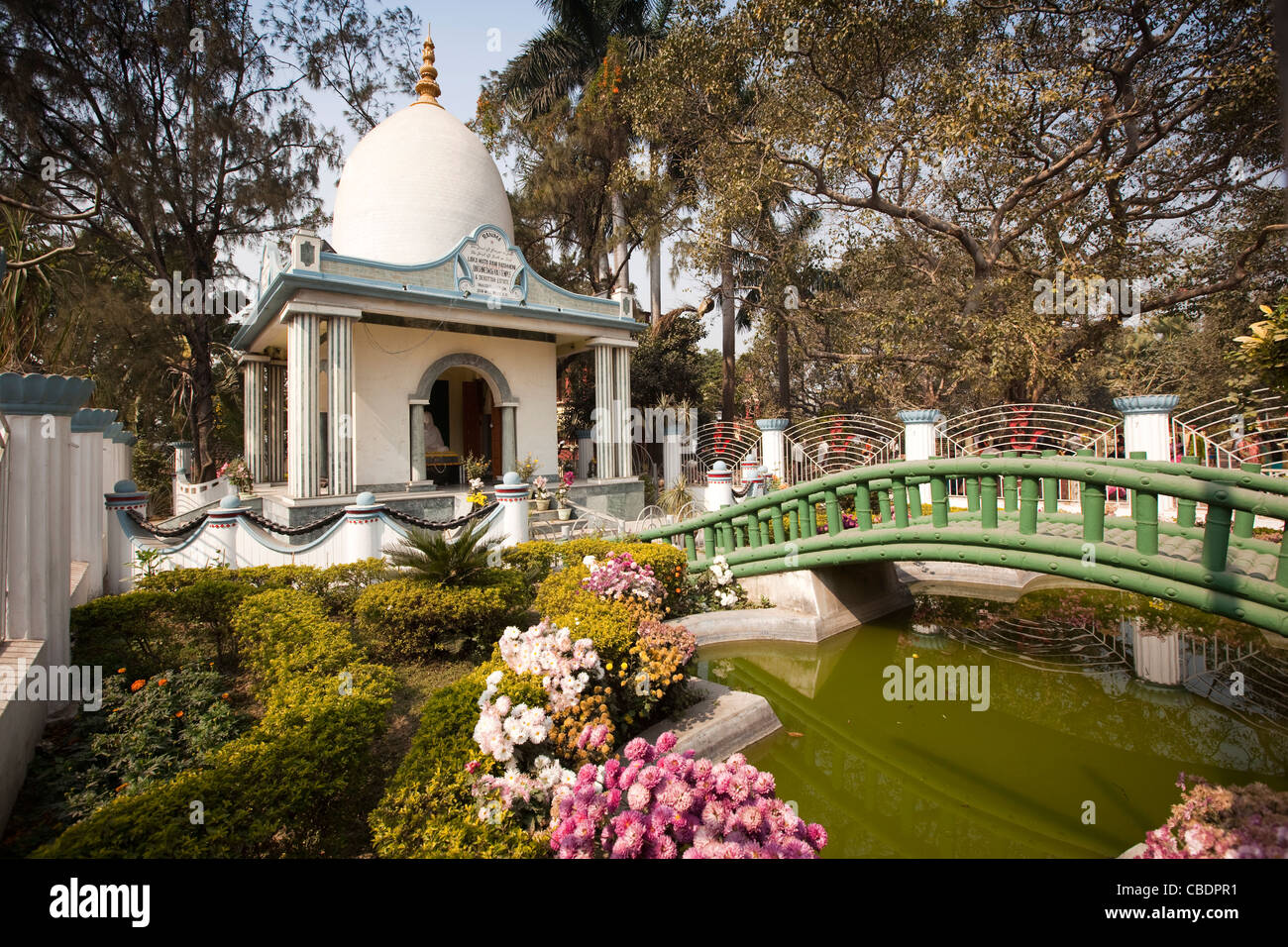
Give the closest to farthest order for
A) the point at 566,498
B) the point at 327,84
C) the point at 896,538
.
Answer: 1. the point at 896,538
2. the point at 566,498
3. the point at 327,84

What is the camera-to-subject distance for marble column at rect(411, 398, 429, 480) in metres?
12.3

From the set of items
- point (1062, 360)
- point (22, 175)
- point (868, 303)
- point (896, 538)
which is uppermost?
point (22, 175)

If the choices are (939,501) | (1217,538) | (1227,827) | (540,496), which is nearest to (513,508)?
(540,496)

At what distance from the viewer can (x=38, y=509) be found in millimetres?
4270

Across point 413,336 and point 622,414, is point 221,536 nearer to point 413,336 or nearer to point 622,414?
point 413,336

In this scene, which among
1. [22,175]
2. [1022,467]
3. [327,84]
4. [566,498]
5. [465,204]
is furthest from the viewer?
[327,84]

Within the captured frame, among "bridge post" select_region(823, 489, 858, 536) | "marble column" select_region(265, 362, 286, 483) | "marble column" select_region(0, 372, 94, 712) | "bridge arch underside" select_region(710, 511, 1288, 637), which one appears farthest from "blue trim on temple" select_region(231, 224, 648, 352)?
"bridge post" select_region(823, 489, 858, 536)

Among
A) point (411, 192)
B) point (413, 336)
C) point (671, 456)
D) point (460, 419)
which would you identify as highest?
point (411, 192)

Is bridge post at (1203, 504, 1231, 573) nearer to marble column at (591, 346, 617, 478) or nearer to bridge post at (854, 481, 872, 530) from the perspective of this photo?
bridge post at (854, 481, 872, 530)

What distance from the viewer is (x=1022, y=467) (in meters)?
4.86

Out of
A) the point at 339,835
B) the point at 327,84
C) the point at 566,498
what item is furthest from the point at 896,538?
the point at 327,84

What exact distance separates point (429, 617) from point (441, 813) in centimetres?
282

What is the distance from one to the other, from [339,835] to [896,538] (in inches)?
196
